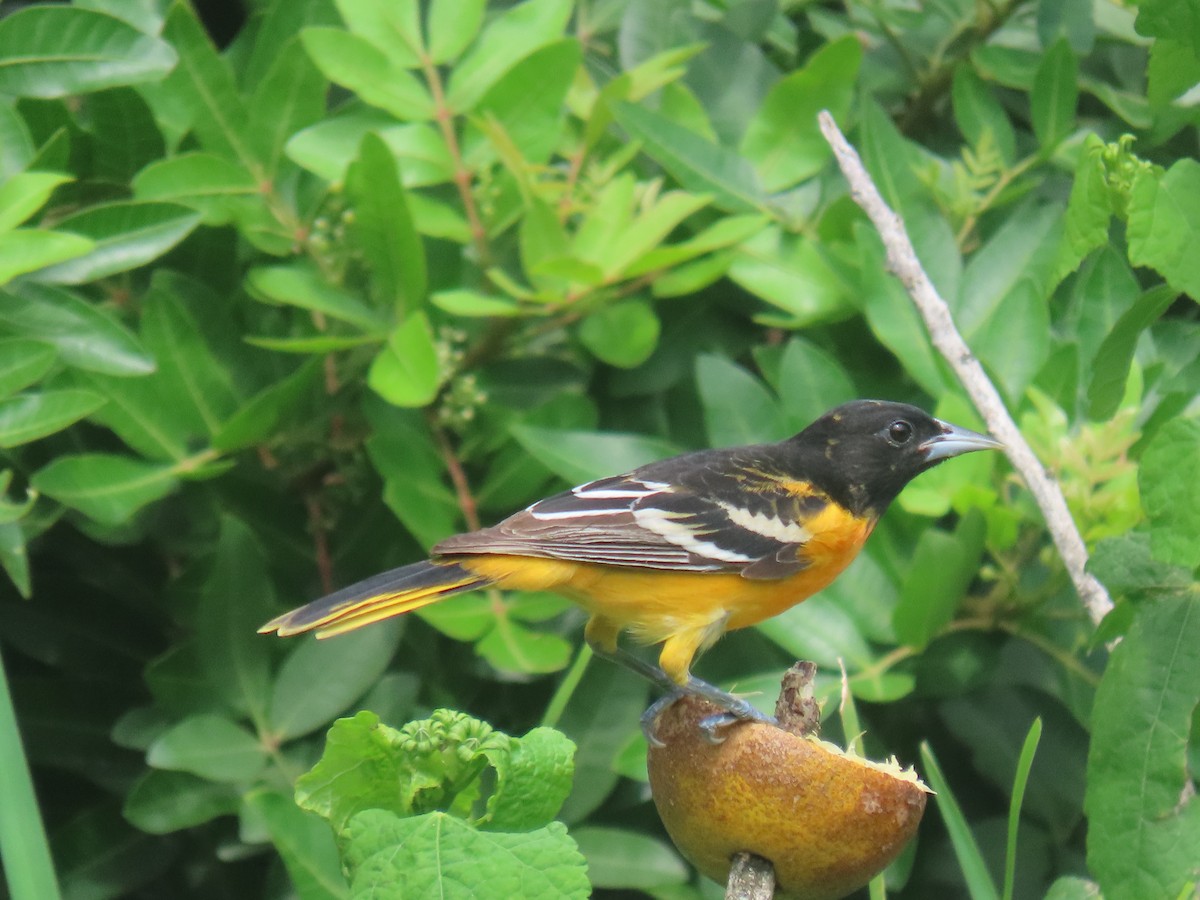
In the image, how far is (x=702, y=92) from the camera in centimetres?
277

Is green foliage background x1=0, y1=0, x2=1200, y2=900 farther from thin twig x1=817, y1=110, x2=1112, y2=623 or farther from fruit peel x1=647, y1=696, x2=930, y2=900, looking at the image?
fruit peel x1=647, y1=696, x2=930, y2=900

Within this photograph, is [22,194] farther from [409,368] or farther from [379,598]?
[379,598]

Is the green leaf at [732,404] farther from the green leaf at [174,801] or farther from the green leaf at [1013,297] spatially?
the green leaf at [174,801]

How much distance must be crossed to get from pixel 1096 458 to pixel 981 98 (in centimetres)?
82

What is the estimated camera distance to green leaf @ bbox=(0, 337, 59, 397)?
1.99 metres

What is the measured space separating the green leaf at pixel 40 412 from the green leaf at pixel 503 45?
2.75 feet

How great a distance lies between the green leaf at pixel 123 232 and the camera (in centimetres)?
222

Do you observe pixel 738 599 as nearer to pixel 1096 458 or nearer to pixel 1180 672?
pixel 1096 458

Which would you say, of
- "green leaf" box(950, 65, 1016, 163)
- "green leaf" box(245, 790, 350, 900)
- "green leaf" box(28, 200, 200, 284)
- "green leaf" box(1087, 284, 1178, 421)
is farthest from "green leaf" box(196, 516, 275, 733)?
"green leaf" box(950, 65, 1016, 163)

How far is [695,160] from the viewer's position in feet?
8.18

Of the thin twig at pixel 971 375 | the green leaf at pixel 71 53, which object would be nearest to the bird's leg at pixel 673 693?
the thin twig at pixel 971 375

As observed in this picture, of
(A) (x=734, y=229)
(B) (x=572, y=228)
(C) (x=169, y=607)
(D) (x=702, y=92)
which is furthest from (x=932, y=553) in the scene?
(C) (x=169, y=607)

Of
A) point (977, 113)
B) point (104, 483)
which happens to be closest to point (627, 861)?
point (104, 483)

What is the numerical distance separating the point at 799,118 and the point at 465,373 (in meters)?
0.77
